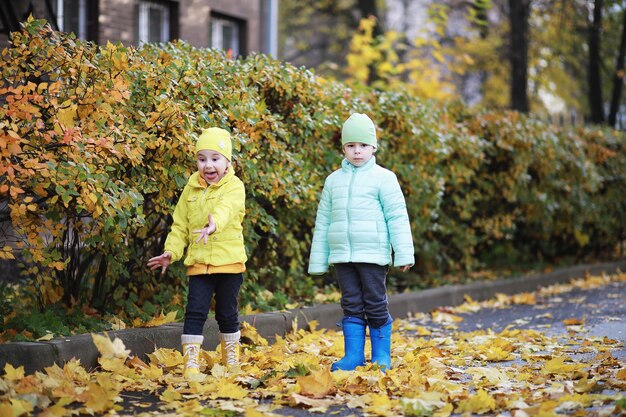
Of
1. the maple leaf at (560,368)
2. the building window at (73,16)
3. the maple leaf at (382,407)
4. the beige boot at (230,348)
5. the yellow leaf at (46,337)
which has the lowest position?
the maple leaf at (382,407)

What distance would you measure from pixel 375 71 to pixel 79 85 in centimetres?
1604

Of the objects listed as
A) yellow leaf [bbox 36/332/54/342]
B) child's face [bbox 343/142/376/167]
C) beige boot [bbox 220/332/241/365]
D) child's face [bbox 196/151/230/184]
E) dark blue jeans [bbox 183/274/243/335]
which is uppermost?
child's face [bbox 343/142/376/167]

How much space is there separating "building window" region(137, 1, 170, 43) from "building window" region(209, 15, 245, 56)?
1.50 m

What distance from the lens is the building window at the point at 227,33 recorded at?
1553cm

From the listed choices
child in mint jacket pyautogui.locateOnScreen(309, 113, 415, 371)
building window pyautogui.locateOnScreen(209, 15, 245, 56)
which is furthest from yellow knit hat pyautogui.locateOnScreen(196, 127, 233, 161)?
building window pyautogui.locateOnScreen(209, 15, 245, 56)

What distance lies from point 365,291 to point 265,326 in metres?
1.41

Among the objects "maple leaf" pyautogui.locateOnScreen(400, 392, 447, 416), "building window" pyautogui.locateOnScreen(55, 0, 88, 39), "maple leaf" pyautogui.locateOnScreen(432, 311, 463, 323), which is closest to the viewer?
"maple leaf" pyautogui.locateOnScreen(400, 392, 447, 416)

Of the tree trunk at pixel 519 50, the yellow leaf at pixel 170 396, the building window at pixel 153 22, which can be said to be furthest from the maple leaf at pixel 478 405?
the tree trunk at pixel 519 50

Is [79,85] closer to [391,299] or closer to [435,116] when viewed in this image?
[391,299]

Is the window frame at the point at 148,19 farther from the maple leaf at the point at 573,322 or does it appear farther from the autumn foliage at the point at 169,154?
the maple leaf at the point at 573,322

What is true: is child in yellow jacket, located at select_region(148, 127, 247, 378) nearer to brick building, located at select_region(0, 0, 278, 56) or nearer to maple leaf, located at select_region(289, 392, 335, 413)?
maple leaf, located at select_region(289, 392, 335, 413)

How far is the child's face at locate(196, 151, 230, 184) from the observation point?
217 inches

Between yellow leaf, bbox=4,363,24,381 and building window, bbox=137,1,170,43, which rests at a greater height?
building window, bbox=137,1,170,43

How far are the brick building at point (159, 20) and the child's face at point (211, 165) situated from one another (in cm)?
493
